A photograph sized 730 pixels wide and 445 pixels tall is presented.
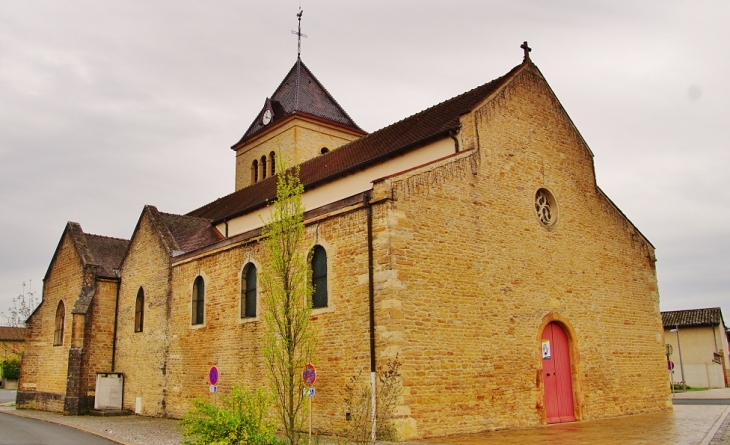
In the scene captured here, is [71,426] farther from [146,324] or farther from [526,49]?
[526,49]

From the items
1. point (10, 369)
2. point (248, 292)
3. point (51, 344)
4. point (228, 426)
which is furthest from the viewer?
point (10, 369)

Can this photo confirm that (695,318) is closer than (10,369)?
Yes

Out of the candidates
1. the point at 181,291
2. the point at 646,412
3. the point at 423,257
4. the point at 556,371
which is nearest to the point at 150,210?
the point at 181,291

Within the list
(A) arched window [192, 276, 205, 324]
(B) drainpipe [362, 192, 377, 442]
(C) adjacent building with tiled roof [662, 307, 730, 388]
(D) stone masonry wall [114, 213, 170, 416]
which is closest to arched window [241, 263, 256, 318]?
(A) arched window [192, 276, 205, 324]

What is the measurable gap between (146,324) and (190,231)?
11.6 feet

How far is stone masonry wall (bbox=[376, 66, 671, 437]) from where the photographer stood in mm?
Result: 13062

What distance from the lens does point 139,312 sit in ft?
72.5

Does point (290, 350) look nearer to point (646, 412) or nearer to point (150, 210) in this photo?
point (646, 412)

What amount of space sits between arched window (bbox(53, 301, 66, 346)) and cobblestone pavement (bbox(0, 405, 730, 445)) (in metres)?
6.43

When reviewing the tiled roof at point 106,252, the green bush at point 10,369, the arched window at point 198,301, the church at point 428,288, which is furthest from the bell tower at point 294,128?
the green bush at point 10,369

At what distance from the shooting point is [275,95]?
35594 mm

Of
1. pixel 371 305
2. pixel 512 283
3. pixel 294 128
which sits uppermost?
pixel 294 128

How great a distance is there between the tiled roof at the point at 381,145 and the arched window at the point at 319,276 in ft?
12.3

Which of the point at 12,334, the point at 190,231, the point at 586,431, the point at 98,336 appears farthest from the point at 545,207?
the point at 12,334
